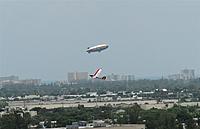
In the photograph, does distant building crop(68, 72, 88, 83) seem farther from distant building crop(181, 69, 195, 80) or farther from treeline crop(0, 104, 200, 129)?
treeline crop(0, 104, 200, 129)

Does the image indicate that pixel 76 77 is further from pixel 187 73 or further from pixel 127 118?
pixel 127 118

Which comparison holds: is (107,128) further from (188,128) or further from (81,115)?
(81,115)

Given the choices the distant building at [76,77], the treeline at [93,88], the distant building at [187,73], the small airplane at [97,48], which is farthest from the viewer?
the distant building at [187,73]

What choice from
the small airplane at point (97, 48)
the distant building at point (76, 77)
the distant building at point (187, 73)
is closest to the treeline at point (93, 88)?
the distant building at point (76, 77)

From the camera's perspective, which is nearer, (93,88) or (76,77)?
(93,88)

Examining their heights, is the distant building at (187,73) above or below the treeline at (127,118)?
above

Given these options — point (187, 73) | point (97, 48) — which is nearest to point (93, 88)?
point (187, 73)

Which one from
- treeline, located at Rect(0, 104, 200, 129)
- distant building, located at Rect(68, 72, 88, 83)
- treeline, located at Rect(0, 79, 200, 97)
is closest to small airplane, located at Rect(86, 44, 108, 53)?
treeline, located at Rect(0, 104, 200, 129)

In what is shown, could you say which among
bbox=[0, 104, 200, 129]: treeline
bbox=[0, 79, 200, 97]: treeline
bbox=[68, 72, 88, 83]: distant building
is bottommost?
bbox=[0, 104, 200, 129]: treeline

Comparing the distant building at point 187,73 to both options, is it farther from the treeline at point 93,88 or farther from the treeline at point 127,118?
the treeline at point 127,118

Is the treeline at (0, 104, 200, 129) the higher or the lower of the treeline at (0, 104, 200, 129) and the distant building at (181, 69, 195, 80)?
the lower

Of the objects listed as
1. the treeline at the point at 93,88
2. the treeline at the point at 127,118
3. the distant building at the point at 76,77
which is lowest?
the treeline at the point at 127,118
